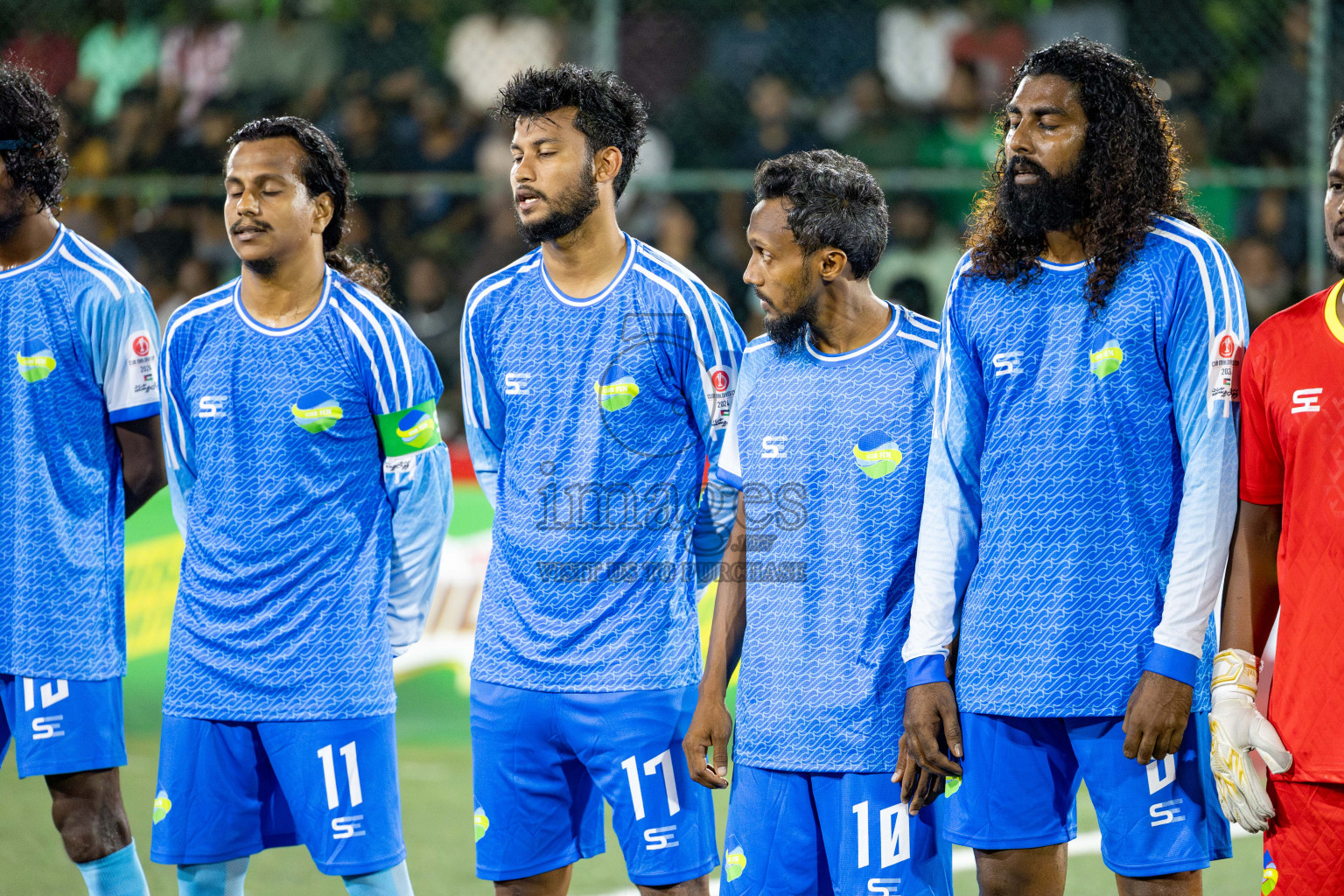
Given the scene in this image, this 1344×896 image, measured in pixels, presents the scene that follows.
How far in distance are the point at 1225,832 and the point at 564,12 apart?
778cm

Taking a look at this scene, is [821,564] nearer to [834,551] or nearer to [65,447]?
[834,551]

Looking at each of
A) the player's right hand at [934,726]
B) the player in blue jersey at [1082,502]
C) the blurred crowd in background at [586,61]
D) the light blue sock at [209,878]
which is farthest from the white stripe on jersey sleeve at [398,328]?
the blurred crowd in background at [586,61]

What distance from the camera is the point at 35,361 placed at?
410cm

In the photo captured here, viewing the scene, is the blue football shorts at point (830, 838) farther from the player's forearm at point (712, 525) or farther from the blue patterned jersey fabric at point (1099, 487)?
the player's forearm at point (712, 525)

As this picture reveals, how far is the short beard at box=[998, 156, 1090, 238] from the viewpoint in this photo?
3129mm

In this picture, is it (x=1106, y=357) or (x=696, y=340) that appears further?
(x=696, y=340)

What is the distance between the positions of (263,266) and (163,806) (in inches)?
55.9

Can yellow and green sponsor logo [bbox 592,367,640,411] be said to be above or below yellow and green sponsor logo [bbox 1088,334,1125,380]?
below

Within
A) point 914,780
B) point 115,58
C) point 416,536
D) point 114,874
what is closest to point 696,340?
point 416,536

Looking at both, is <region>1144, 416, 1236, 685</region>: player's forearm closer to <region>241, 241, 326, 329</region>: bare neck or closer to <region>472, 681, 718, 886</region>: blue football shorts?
<region>472, 681, 718, 886</region>: blue football shorts

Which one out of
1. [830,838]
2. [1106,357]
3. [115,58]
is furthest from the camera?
[115,58]

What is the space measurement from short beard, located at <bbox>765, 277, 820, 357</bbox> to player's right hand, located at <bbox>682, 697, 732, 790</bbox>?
85 cm

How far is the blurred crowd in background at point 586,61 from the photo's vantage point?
905 cm

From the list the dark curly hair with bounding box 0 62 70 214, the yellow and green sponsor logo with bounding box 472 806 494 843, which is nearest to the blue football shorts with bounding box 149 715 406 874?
the yellow and green sponsor logo with bounding box 472 806 494 843
